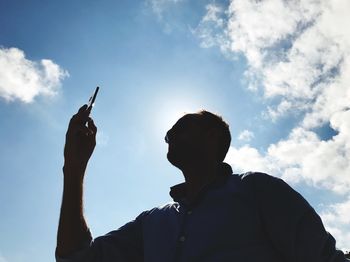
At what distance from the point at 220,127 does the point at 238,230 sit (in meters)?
1.87

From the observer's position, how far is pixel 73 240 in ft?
9.58

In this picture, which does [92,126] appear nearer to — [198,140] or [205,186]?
[198,140]

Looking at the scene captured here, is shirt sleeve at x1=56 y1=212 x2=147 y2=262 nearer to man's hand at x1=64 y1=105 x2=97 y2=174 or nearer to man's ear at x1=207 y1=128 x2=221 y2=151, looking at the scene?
man's hand at x1=64 y1=105 x2=97 y2=174

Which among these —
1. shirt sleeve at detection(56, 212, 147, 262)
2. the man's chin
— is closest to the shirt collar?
the man's chin

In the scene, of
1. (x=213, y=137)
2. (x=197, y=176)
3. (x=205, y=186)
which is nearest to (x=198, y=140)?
(x=213, y=137)

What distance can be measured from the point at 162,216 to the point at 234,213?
82 cm

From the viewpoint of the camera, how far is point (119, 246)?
3.34 meters

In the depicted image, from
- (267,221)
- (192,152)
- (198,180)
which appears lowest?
(267,221)

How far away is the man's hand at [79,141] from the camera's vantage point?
3297 millimetres

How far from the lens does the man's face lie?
3.82 metres

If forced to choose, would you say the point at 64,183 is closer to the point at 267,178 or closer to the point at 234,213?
the point at 234,213

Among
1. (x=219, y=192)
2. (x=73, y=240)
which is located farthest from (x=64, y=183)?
(x=219, y=192)

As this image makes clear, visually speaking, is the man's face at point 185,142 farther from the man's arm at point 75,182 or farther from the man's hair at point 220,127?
the man's arm at point 75,182

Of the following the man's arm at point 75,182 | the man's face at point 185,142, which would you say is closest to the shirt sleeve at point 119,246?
the man's arm at point 75,182
